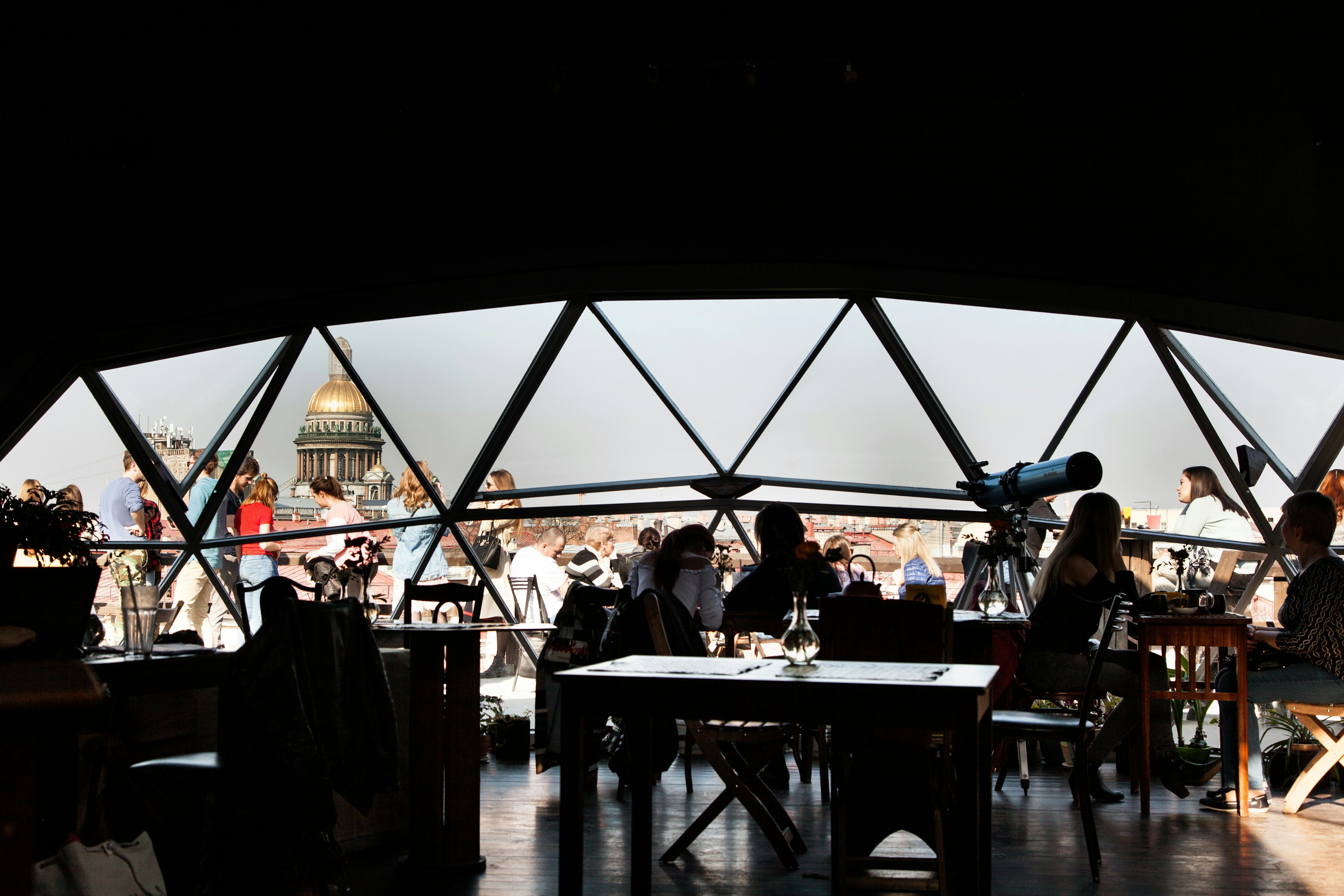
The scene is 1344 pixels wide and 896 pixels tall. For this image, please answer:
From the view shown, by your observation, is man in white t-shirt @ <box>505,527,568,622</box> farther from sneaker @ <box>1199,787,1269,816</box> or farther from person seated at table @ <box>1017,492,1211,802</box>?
sneaker @ <box>1199,787,1269,816</box>

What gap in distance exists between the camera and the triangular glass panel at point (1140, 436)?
7.02 meters

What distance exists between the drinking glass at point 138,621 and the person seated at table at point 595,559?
→ 455cm

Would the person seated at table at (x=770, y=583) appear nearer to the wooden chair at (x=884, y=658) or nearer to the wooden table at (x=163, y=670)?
the wooden chair at (x=884, y=658)

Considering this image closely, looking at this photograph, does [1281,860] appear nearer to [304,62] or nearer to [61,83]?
[304,62]

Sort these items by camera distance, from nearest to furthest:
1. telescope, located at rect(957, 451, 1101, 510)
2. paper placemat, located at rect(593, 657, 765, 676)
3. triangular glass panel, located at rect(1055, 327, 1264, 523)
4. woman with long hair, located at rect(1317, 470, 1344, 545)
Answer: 1. paper placemat, located at rect(593, 657, 765, 676)
2. telescope, located at rect(957, 451, 1101, 510)
3. woman with long hair, located at rect(1317, 470, 1344, 545)
4. triangular glass panel, located at rect(1055, 327, 1264, 523)

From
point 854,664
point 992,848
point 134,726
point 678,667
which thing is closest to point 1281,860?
point 992,848

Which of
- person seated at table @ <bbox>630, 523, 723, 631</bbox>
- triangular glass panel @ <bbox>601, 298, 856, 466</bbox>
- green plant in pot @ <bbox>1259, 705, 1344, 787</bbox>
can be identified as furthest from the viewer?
triangular glass panel @ <bbox>601, 298, 856, 466</bbox>

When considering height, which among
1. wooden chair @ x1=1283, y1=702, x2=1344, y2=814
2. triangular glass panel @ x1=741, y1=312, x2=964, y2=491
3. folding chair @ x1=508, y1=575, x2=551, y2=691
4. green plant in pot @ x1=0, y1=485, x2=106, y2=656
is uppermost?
triangular glass panel @ x1=741, y1=312, x2=964, y2=491

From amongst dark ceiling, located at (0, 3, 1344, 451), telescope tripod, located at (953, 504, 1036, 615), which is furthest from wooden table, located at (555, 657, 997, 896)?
dark ceiling, located at (0, 3, 1344, 451)

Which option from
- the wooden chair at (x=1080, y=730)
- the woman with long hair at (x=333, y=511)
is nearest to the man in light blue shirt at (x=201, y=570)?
the woman with long hair at (x=333, y=511)

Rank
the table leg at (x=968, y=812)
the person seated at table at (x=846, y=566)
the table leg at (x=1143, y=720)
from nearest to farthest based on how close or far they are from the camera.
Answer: the table leg at (x=968, y=812) → the table leg at (x=1143, y=720) → the person seated at table at (x=846, y=566)

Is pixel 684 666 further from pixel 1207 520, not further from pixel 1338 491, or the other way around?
pixel 1338 491

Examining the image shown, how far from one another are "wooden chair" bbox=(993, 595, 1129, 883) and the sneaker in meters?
1.05

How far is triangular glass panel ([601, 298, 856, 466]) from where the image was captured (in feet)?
23.6
